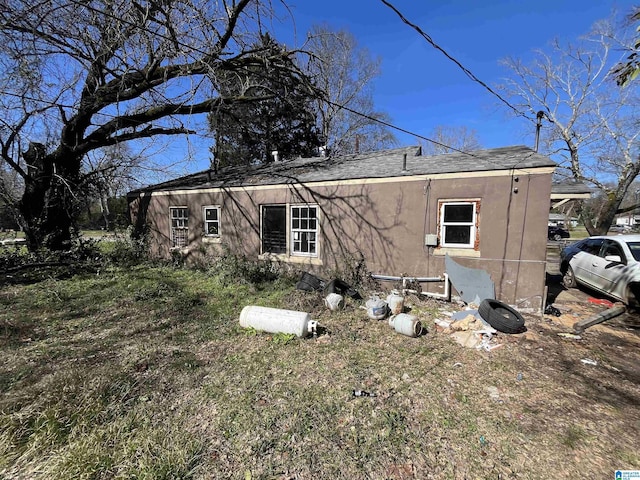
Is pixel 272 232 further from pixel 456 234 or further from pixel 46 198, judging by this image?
pixel 46 198

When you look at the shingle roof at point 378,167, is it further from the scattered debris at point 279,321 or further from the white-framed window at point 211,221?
the scattered debris at point 279,321

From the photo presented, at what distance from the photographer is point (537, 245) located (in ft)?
20.9

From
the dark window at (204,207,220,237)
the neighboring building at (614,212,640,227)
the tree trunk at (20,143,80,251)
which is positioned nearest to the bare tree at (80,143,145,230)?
the tree trunk at (20,143,80,251)

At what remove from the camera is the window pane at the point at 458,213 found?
740 centimetres

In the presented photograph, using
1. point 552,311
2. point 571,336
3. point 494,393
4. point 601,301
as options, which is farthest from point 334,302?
point 601,301

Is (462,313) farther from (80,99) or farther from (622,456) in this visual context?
(80,99)

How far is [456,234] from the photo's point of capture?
7605 mm

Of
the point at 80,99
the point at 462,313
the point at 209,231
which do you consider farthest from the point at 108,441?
the point at 80,99

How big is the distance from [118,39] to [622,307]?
14.2 metres

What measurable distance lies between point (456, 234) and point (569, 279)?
489cm

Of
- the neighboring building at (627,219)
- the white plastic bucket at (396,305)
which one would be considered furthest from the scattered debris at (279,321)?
the neighboring building at (627,219)

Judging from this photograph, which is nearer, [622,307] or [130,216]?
[622,307]

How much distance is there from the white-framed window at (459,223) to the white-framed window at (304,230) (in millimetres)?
3698

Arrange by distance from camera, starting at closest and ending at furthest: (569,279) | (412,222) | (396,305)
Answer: (396,305) < (412,222) < (569,279)
